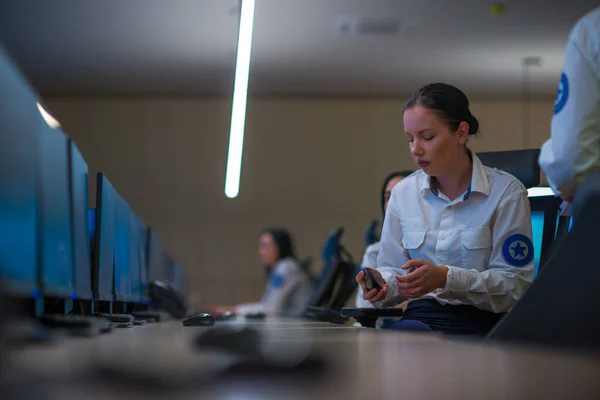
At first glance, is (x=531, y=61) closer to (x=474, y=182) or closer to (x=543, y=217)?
(x=543, y=217)

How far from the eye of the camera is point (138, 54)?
685cm

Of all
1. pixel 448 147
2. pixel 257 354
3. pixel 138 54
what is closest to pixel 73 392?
pixel 257 354

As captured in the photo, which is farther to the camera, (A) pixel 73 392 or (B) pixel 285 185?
(B) pixel 285 185

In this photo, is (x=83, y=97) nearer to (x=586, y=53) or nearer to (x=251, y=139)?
(x=251, y=139)

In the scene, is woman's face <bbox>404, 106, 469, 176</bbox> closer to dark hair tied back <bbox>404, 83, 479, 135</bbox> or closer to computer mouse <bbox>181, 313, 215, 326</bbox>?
dark hair tied back <bbox>404, 83, 479, 135</bbox>

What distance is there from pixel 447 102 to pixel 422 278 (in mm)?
512

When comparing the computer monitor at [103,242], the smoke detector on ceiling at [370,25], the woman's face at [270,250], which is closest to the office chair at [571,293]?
the computer monitor at [103,242]

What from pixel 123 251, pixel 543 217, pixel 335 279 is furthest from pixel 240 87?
pixel 335 279

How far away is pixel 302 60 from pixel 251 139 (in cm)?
154

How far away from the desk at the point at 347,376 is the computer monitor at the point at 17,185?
0.15 m

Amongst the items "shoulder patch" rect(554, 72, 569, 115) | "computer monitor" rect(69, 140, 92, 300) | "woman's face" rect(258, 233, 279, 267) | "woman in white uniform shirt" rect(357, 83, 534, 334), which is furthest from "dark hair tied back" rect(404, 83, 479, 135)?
"woman's face" rect(258, 233, 279, 267)

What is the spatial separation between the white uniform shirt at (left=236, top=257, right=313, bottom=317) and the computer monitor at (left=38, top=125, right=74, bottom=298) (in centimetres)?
479

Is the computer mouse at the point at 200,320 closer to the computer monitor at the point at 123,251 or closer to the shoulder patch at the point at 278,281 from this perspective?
the computer monitor at the point at 123,251

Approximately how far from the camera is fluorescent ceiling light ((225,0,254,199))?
2479mm
